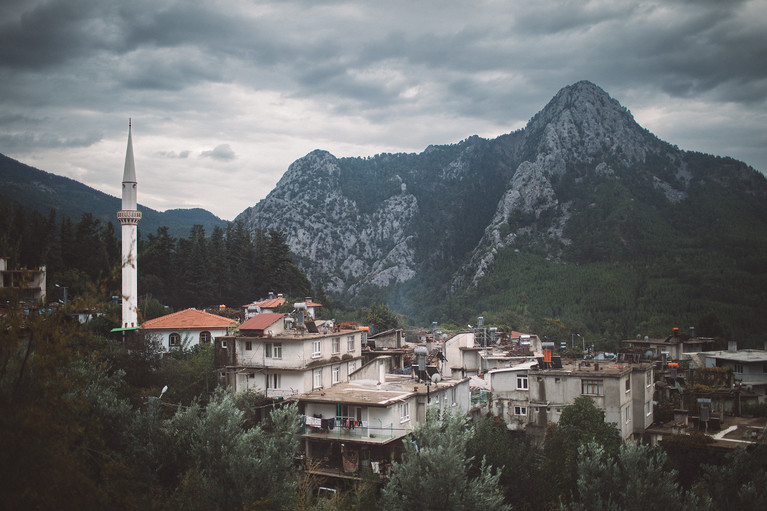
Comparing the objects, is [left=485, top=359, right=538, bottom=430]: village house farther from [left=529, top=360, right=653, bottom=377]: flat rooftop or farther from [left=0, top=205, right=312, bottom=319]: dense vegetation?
[left=0, top=205, right=312, bottom=319]: dense vegetation

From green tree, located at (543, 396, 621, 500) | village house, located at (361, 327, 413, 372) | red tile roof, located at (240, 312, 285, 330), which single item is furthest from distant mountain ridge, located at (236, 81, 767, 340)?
red tile roof, located at (240, 312, 285, 330)

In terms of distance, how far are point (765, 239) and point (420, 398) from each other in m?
109

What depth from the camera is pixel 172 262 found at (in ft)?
239

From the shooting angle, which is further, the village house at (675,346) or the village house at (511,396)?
the village house at (675,346)

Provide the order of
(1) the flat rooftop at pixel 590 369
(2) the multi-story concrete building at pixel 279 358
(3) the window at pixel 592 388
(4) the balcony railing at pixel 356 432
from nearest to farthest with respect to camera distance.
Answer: (4) the balcony railing at pixel 356 432 < (3) the window at pixel 592 388 < (1) the flat rooftop at pixel 590 369 < (2) the multi-story concrete building at pixel 279 358

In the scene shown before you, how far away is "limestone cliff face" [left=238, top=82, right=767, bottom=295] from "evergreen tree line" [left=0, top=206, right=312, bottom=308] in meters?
60.0

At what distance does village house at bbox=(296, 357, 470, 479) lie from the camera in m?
24.4

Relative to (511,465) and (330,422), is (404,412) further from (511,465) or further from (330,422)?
(511,465)

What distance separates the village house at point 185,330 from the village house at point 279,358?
10.7 m

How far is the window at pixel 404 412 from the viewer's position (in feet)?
84.0

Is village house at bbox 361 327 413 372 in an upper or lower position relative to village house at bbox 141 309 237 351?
lower

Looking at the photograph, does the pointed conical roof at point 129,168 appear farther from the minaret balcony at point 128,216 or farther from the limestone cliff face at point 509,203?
the limestone cliff face at point 509,203

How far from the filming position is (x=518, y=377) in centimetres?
3152

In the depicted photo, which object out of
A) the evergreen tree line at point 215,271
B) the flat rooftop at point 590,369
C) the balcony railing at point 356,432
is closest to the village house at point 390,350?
the flat rooftop at point 590,369
